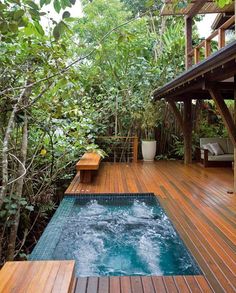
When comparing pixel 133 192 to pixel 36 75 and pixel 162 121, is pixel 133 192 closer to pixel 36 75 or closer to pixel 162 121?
pixel 36 75

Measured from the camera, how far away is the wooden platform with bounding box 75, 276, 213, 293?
2.33m

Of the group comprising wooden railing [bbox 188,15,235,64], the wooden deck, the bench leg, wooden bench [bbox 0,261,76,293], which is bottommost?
the wooden deck

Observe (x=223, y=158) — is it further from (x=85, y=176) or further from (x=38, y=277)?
(x=38, y=277)

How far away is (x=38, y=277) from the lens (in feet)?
6.01

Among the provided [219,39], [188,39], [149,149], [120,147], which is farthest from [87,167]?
[188,39]

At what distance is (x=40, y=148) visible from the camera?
5387 millimetres

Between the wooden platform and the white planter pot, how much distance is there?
280 inches

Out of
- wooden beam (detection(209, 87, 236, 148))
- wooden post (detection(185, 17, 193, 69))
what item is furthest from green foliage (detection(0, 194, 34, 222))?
wooden post (detection(185, 17, 193, 69))

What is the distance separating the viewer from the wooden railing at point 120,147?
31.1 feet

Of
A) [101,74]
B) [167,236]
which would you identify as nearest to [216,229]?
[167,236]

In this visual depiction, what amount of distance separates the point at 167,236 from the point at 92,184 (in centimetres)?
282

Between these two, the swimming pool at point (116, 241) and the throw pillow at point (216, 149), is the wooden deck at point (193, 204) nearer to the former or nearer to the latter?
the swimming pool at point (116, 241)

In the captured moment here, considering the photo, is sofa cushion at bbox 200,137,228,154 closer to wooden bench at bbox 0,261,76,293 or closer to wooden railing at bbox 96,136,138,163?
wooden railing at bbox 96,136,138,163

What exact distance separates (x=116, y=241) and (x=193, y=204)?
1.62 m
